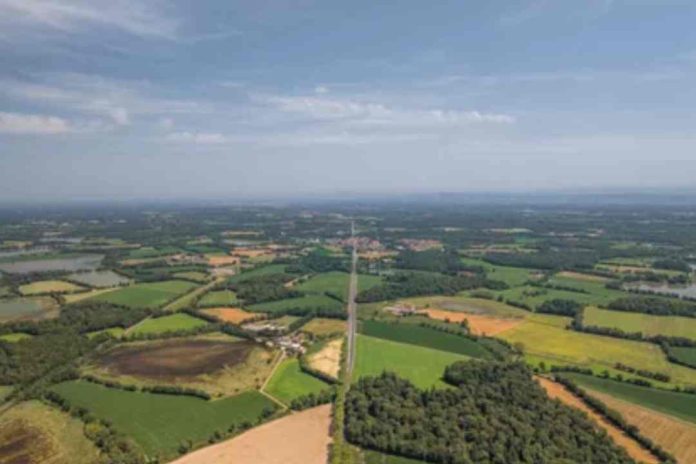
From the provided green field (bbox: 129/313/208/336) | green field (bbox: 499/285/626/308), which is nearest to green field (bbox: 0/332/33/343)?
green field (bbox: 129/313/208/336)

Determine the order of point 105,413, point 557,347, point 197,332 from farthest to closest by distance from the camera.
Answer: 1. point 197,332
2. point 557,347
3. point 105,413

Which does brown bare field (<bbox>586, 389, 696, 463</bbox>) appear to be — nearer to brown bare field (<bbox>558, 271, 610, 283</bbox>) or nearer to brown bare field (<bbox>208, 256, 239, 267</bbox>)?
brown bare field (<bbox>558, 271, 610, 283</bbox>)

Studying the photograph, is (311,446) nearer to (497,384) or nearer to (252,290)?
(497,384)

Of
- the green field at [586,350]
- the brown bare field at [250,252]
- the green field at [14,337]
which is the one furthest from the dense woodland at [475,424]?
the brown bare field at [250,252]

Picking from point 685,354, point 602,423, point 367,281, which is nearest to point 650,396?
point 602,423

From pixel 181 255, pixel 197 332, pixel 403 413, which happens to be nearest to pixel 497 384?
pixel 403 413
